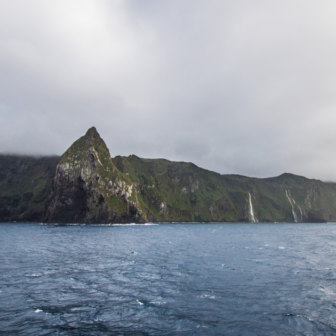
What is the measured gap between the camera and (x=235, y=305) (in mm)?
25672

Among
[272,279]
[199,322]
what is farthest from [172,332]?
[272,279]

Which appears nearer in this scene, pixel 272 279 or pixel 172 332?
pixel 172 332

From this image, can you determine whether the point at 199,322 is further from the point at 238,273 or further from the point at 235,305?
the point at 238,273

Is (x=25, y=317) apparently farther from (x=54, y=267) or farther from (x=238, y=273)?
(x=238, y=273)

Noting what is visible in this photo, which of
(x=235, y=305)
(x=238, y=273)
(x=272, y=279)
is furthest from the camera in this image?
(x=238, y=273)

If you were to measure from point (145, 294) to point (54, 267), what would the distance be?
2100cm

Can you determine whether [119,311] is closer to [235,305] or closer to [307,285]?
[235,305]

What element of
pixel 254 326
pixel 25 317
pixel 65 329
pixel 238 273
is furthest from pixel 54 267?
pixel 254 326

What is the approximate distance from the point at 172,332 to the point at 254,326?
6.78 metres

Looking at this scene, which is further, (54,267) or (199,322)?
(54,267)

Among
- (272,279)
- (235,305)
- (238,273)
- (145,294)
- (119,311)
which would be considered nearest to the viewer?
(119,311)

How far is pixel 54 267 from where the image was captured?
42.6 meters

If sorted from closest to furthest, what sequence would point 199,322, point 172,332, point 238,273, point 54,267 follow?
point 172,332 → point 199,322 → point 238,273 → point 54,267

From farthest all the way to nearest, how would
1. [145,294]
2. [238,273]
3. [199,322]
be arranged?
[238,273] → [145,294] → [199,322]
